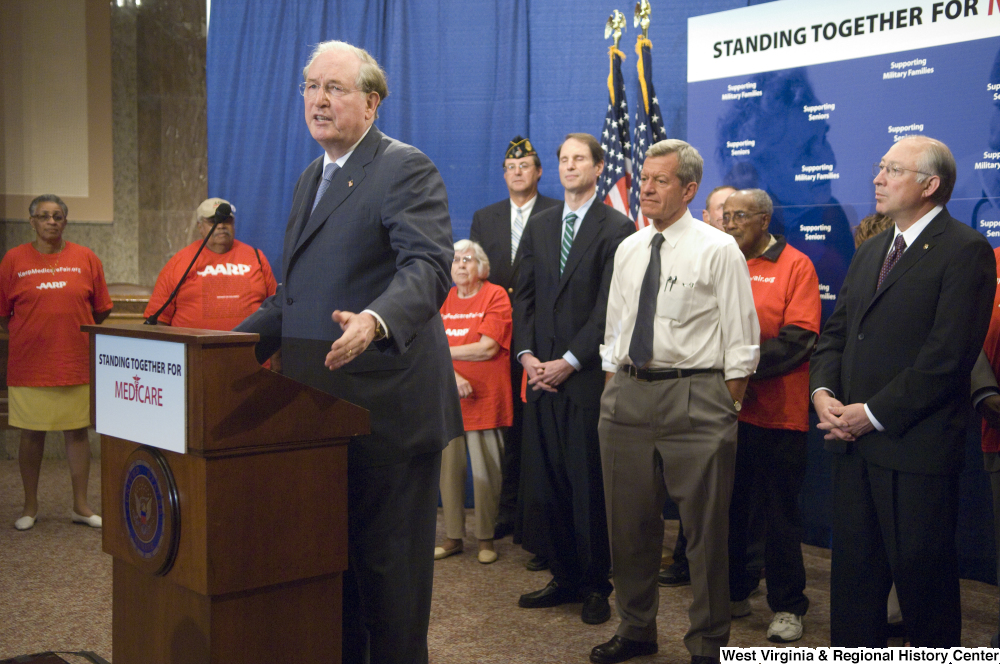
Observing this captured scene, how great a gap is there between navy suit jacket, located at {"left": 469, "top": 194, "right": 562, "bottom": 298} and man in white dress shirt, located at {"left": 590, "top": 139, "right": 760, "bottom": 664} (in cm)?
151

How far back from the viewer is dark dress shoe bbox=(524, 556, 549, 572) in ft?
13.4

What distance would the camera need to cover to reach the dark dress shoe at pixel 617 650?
2.97 m

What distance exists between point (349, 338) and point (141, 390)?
467 millimetres

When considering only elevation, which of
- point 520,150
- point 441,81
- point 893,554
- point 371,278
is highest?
point 441,81

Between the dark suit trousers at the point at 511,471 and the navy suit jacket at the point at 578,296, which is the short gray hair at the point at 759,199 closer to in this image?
the navy suit jacket at the point at 578,296

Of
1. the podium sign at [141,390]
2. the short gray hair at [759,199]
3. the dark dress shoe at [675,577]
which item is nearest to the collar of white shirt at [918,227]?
the short gray hair at [759,199]

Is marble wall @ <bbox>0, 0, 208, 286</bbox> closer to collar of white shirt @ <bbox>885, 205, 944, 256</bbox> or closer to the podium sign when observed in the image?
the podium sign

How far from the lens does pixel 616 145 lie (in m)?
4.84

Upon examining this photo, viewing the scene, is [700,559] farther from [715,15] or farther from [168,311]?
[168,311]

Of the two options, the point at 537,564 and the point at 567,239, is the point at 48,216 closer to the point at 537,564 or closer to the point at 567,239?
the point at 567,239

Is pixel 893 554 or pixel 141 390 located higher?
pixel 141 390

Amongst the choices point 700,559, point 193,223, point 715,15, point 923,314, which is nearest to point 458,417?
point 700,559

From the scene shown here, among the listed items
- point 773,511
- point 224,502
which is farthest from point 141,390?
point 773,511

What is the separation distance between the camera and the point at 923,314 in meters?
2.49
